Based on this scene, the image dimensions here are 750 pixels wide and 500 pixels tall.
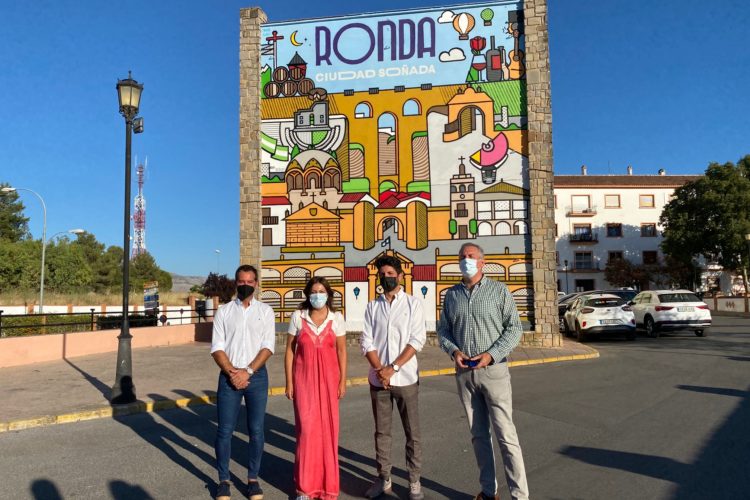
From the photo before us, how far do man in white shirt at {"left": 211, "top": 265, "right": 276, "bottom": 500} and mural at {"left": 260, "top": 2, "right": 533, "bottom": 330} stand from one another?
1238cm

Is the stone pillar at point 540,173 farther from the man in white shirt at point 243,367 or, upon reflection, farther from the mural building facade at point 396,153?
the man in white shirt at point 243,367

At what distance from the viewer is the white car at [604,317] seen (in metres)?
17.7

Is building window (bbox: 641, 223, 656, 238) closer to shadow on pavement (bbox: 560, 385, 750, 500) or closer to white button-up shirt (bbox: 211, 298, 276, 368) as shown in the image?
shadow on pavement (bbox: 560, 385, 750, 500)

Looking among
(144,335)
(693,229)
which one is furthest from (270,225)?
(693,229)

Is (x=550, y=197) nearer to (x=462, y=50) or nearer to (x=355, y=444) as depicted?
(x=462, y=50)

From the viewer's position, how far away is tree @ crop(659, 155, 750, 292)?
1937 inches

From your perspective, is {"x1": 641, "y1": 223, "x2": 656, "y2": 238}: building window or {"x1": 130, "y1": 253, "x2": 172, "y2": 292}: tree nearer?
{"x1": 641, "y1": 223, "x2": 656, "y2": 238}: building window

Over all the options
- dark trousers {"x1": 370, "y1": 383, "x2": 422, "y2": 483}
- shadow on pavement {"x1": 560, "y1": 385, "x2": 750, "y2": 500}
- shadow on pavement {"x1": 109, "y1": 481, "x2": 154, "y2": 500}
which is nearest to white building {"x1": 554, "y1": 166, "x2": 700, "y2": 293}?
→ shadow on pavement {"x1": 560, "y1": 385, "x2": 750, "y2": 500}

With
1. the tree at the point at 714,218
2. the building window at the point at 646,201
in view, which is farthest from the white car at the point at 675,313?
the building window at the point at 646,201

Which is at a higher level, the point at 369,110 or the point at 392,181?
the point at 369,110

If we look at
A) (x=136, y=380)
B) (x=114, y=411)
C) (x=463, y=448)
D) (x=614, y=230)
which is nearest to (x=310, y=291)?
(x=463, y=448)

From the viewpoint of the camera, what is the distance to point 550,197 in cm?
1683

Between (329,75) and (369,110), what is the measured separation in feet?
5.89

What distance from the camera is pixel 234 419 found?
4801 millimetres
